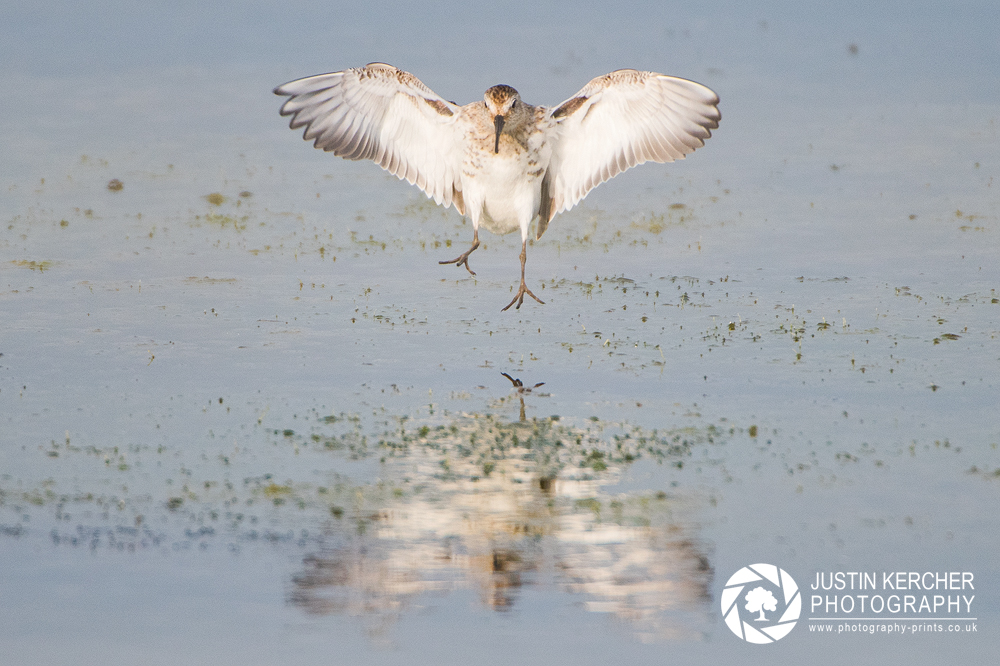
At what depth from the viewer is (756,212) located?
20422 mm

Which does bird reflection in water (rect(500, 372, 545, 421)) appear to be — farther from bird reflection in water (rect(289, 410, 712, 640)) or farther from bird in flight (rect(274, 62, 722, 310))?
bird reflection in water (rect(289, 410, 712, 640))

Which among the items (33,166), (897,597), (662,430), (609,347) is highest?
(33,166)

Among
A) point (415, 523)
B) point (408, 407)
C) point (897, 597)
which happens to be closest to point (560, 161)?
point (408, 407)

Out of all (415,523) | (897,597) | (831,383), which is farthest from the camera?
(831,383)

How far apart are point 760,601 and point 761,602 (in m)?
0.01

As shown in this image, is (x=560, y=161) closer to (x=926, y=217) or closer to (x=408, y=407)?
(x=408, y=407)

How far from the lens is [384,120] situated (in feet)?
44.1

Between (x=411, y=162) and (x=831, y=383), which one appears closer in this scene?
(x=831, y=383)

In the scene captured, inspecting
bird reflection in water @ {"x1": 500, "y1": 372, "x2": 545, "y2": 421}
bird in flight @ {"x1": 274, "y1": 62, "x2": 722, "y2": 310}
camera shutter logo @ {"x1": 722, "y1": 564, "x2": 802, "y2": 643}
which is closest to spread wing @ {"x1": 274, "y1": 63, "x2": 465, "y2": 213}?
bird in flight @ {"x1": 274, "y1": 62, "x2": 722, "y2": 310}

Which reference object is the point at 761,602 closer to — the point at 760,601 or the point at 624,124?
the point at 760,601

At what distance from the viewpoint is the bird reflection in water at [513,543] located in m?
8.42

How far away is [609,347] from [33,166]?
12047mm

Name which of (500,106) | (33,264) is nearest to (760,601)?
(500,106)

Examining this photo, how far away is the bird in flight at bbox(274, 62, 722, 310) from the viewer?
42.2 feet
